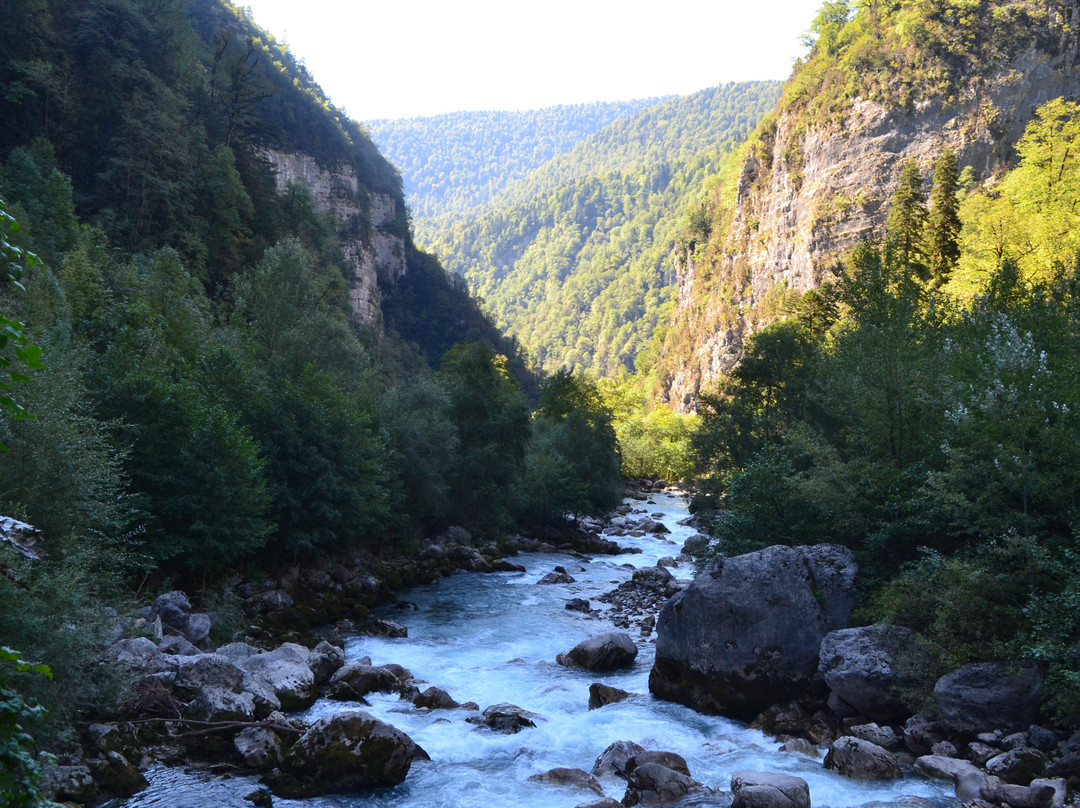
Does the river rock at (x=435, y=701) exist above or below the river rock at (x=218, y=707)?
below

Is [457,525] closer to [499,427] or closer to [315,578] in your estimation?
[499,427]

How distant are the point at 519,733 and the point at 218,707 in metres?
6.09

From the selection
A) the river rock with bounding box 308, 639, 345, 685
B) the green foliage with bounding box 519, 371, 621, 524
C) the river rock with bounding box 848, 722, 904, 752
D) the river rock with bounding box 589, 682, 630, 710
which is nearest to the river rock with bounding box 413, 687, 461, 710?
the river rock with bounding box 308, 639, 345, 685

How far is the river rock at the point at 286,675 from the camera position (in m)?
15.9

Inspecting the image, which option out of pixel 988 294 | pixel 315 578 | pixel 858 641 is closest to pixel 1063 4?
pixel 988 294

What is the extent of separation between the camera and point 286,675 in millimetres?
16453

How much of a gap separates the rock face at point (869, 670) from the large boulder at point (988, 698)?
1002 millimetres

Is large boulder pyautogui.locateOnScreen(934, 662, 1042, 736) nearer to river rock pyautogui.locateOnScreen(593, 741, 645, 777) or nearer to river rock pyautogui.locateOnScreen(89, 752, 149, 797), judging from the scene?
river rock pyautogui.locateOnScreen(593, 741, 645, 777)

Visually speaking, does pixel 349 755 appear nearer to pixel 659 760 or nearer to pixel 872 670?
pixel 659 760

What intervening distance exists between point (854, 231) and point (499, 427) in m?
52.3

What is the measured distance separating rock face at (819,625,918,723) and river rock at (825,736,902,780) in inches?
64.6

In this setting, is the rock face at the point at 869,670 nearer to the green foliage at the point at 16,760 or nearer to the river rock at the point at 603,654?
the river rock at the point at 603,654

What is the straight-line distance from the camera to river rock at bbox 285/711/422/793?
41.9ft

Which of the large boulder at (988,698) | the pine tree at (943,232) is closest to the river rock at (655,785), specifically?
the large boulder at (988,698)
